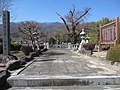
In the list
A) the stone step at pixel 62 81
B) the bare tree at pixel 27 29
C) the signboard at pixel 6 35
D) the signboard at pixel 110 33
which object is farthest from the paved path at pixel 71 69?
the bare tree at pixel 27 29

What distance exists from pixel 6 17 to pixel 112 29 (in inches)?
375

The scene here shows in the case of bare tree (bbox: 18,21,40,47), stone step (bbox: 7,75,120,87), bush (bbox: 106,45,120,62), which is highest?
bare tree (bbox: 18,21,40,47)

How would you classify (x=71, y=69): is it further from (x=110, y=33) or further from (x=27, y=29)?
(x=27, y=29)

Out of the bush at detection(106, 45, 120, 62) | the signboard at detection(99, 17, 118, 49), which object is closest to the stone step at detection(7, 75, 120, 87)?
the bush at detection(106, 45, 120, 62)

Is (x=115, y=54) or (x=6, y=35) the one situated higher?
(x=6, y=35)

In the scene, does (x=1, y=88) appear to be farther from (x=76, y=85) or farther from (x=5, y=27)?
(x=5, y=27)

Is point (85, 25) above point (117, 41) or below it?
above

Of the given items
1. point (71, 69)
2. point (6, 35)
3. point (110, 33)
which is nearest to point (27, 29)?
point (110, 33)

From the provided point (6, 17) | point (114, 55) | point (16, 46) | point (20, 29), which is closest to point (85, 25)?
point (20, 29)

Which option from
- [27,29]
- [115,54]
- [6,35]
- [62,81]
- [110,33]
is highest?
[27,29]

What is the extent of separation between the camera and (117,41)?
68.9 feet

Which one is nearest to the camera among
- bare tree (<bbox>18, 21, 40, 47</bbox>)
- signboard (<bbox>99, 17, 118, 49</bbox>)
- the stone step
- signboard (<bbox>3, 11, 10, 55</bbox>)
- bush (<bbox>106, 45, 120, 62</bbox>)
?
the stone step

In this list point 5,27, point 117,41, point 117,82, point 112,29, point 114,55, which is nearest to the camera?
point 117,82

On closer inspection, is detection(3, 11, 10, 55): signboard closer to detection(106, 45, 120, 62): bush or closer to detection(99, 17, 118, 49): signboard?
detection(106, 45, 120, 62): bush
